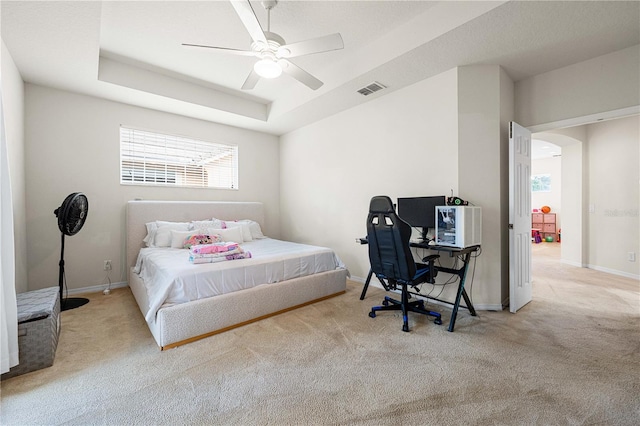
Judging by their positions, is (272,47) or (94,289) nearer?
(272,47)

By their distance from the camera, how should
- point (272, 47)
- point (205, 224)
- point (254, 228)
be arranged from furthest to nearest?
point (254, 228) → point (205, 224) → point (272, 47)

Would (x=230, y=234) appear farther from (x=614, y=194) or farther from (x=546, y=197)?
(x=546, y=197)

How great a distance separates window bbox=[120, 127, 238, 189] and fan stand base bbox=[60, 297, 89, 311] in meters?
1.66

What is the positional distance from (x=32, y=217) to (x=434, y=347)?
15.5 feet

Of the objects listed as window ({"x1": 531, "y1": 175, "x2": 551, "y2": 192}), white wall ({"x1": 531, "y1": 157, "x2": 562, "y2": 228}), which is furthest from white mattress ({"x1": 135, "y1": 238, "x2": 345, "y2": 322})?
window ({"x1": 531, "y1": 175, "x2": 551, "y2": 192})

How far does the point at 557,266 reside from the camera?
16.4ft

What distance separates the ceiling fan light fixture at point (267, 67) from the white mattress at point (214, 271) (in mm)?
1793

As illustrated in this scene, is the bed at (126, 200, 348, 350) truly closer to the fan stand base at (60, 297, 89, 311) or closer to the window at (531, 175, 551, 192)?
the fan stand base at (60, 297, 89, 311)

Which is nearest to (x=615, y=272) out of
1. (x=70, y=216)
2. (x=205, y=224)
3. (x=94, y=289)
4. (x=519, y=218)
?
(x=519, y=218)

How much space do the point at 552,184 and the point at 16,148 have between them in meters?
12.3

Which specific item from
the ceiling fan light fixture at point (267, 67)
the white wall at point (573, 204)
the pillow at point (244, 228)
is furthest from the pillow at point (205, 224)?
the white wall at point (573, 204)

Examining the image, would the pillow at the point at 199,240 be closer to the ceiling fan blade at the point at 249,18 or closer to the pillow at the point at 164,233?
the pillow at the point at 164,233

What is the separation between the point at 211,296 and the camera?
2.43m

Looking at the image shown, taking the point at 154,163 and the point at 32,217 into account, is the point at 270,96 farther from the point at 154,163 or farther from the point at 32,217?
the point at 32,217
